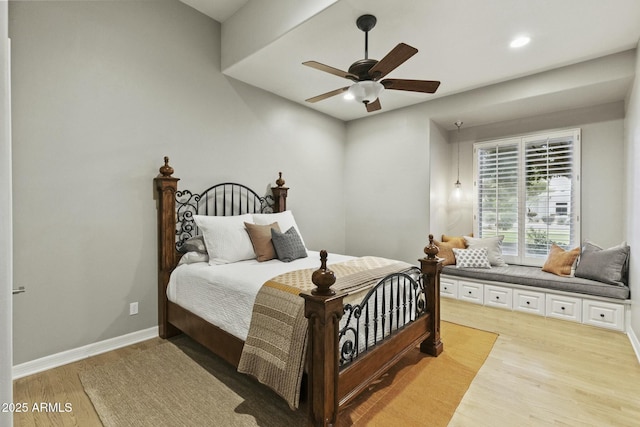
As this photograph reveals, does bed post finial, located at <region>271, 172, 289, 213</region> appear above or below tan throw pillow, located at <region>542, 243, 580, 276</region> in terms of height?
above

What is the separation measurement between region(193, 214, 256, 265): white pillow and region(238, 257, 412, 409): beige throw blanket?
867 millimetres

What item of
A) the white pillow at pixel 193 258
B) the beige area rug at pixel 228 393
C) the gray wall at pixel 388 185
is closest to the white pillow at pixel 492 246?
the gray wall at pixel 388 185

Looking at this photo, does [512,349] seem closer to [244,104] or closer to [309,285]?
[309,285]

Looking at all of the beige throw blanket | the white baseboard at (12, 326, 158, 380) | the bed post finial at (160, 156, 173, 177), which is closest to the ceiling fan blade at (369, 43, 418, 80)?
the beige throw blanket

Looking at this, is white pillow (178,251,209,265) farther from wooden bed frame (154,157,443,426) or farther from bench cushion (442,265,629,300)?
bench cushion (442,265,629,300)

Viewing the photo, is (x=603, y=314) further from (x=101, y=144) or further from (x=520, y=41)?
(x=101, y=144)

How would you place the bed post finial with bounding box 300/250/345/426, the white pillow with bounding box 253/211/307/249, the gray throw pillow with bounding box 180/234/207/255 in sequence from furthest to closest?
the white pillow with bounding box 253/211/307/249 → the gray throw pillow with bounding box 180/234/207/255 → the bed post finial with bounding box 300/250/345/426

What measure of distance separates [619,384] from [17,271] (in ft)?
14.5

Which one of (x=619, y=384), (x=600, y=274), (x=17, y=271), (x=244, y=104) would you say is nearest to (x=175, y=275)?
(x=17, y=271)

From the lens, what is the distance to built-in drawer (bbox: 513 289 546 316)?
350 cm

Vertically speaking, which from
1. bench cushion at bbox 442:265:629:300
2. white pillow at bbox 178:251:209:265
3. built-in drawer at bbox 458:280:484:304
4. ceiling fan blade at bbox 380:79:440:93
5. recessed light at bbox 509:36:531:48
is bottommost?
built-in drawer at bbox 458:280:484:304

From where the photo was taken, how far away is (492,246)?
167 inches

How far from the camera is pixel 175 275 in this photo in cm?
283

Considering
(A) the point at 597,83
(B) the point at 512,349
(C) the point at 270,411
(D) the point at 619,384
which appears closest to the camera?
(C) the point at 270,411
